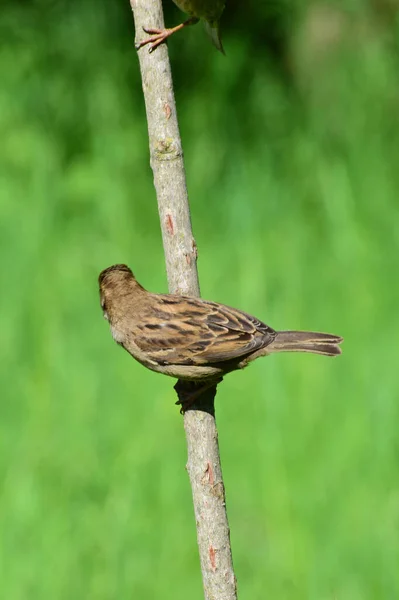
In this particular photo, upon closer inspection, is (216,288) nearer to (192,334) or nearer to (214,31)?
(214,31)

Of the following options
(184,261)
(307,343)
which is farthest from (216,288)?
(184,261)

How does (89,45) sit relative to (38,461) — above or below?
above

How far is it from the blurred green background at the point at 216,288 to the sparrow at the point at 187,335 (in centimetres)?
119

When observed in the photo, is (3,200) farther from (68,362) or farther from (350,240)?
(350,240)

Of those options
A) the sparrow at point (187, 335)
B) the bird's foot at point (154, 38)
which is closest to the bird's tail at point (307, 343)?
the sparrow at point (187, 335)

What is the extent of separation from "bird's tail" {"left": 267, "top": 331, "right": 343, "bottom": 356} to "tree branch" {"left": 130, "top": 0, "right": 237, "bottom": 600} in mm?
538

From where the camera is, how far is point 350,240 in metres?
5.90

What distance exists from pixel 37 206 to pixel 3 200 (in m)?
0.17

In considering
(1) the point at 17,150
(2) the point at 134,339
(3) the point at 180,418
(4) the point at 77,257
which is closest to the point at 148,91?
(2) the point at 134,339

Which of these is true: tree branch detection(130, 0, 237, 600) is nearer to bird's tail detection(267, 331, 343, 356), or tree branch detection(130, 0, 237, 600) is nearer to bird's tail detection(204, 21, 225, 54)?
bird's tail detection(267, 331, 343, 356)

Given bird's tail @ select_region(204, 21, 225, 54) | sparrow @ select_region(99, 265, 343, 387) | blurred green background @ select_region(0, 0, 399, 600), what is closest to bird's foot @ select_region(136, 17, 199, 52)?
sparrow @ select_region(99, 265, 343, 387)

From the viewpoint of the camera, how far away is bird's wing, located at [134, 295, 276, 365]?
9.95 feet

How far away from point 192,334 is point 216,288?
2502 mm

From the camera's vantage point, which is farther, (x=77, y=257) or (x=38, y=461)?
(x=77, y=257)
